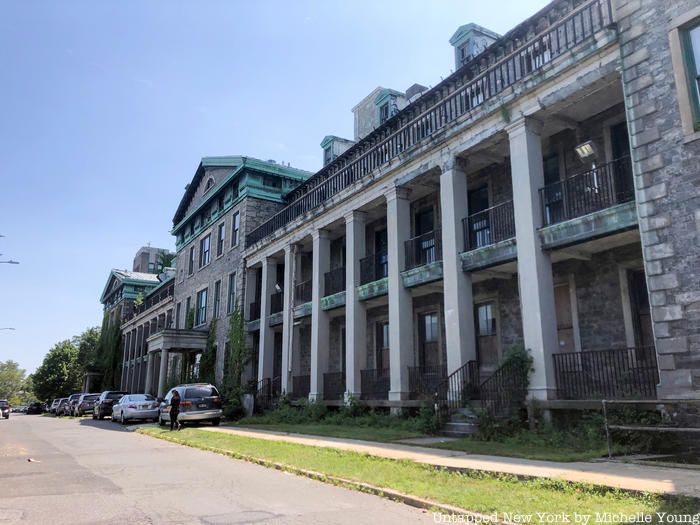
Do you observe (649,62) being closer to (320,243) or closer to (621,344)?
(621,344)

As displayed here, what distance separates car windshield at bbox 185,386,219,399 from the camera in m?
21.1

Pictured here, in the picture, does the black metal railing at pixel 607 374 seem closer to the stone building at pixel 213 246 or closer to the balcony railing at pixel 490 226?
the balcony railing at pixel 490 226

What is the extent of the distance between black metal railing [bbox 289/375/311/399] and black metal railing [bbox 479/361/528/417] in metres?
11.1

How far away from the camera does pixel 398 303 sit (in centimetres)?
1722

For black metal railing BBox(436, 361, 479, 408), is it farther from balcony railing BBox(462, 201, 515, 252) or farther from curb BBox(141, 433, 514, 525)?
curb BBox(141, 433, 514, 525)

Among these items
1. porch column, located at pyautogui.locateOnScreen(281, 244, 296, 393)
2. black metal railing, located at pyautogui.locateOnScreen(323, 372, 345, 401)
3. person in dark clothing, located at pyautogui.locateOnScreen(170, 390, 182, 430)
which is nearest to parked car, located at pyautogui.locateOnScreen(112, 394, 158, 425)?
person in dark clothing, located at pyautogui.locateOnScreen(170, 390, 182, 430)

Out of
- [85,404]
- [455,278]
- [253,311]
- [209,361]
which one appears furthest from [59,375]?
[455,278]

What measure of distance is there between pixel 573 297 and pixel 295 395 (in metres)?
12.6

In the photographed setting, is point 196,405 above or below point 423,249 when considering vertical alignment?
below

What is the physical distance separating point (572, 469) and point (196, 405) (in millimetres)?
15814

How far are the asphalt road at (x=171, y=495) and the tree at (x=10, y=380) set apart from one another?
172 metres

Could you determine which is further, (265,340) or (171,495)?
(265,340)

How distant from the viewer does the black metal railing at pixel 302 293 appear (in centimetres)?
2430

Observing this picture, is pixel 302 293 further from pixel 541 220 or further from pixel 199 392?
pixel 541 220
